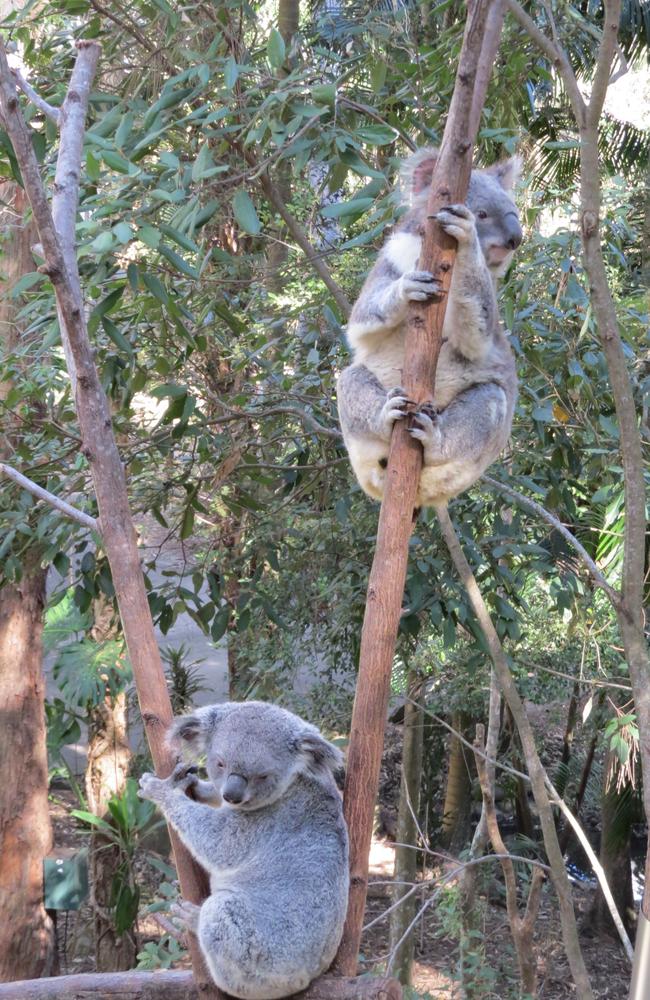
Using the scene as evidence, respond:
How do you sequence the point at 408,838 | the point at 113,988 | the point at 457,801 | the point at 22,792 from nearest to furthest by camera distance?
the point at 113,988 < the point at 408,838 < the point at 22,792 < the point at 457,801

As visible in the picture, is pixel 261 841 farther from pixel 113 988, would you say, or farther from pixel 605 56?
pixel 605 56

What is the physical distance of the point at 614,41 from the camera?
2535 millimetres

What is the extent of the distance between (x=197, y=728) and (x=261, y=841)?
0.26m

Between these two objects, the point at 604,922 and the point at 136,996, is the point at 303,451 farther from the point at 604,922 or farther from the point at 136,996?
the point at 604,922

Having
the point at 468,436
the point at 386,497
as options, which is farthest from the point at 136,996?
the point at 468,436

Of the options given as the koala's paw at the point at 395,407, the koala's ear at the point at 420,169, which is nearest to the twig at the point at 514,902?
the koala's paw at the point at 395,407

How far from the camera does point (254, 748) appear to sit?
199 cm

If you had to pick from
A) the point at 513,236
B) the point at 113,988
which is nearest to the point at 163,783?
the point at 113,988

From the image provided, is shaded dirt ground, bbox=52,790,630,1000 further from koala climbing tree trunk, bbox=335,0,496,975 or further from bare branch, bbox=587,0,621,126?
bare branch, bbox=587,0,621,126

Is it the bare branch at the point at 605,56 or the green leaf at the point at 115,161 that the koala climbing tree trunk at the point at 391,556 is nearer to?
the bare branch at the point at 605,56

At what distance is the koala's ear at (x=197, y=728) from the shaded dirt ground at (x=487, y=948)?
4.11m

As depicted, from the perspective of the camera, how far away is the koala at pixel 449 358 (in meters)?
2.39

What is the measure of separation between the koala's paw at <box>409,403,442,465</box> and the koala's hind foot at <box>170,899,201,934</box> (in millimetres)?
1030

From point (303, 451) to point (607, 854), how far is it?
4.28 m
